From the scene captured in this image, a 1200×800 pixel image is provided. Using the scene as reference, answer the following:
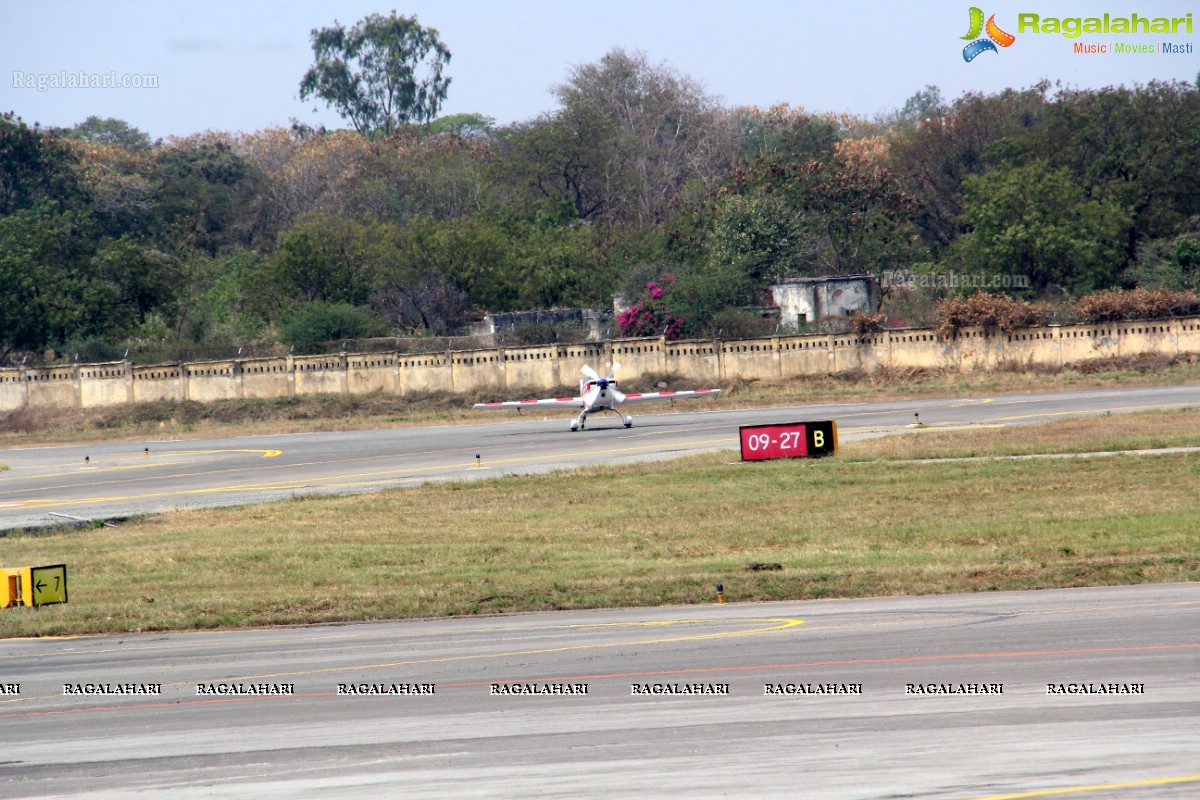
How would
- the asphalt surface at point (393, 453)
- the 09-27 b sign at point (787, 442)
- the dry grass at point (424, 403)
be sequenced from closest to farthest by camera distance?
the 09-27 b sign at point (787, 442)
the asphalt surface at point (393, 453)
the dry grass at point (424, 403)

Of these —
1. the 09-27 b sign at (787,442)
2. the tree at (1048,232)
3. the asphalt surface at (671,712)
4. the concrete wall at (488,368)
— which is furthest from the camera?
the tree at (1048,232)

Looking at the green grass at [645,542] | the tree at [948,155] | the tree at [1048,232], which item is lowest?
the green grass at [645,542]

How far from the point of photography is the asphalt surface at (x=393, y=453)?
3078cm

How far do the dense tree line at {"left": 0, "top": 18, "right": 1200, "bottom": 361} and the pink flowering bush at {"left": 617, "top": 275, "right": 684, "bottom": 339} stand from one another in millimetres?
195

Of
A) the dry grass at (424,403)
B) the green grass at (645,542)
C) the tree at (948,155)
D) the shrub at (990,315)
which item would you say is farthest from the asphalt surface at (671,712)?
the tree at (948,155)

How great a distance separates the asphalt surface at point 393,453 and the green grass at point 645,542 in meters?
3.23

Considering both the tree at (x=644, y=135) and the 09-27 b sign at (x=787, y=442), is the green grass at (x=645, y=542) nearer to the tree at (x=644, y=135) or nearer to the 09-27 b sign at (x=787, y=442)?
the 09-27 b sign at (x=787, y=442)

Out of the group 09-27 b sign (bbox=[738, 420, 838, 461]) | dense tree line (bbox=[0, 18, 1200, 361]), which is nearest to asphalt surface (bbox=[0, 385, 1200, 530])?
09-27 b sign (bbox=[738, 420, 838, 461])

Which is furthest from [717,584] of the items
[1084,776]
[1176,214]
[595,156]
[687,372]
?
[595,156]

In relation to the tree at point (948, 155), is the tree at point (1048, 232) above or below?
below

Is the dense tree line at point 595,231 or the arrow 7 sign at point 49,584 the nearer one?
the arrow 7 sign at point 49,584

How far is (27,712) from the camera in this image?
1059cm

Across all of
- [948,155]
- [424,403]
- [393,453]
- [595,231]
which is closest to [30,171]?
[595,231]

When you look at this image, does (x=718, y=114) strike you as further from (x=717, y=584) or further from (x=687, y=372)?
(x=717, y=584)
